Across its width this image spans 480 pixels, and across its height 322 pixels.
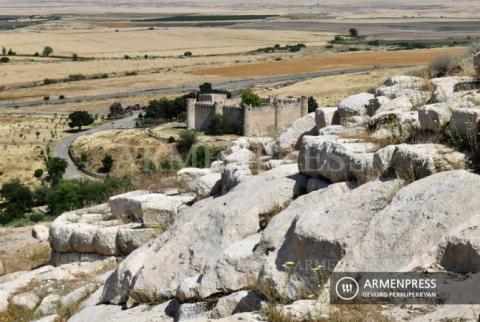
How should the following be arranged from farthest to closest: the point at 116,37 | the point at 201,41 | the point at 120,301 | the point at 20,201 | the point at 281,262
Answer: the point at 116,37, the point at 201,41, the point at 20,201, the point at 120,301, the point at 281,262

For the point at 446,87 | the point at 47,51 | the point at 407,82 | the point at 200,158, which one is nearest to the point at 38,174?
the point at 200,158

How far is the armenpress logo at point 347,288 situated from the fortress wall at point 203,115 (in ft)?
140

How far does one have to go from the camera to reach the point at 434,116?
9.16m

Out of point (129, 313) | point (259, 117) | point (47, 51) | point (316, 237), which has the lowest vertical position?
point (47, 51)

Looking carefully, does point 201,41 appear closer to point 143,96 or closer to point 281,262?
point 143,96

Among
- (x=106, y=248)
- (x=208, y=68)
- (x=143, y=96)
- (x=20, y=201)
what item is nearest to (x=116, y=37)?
(x=208, y=68)

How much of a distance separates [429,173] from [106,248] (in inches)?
228

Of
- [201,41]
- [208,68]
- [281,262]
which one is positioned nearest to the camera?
[281,262]

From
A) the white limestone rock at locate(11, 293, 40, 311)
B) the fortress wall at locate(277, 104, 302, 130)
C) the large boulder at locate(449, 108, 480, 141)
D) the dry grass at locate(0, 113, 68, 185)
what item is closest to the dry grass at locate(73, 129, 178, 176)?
the dry grass at locate(0, 113, 68, 185)

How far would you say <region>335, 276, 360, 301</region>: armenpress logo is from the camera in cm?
698

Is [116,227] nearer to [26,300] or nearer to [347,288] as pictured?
[26,300]

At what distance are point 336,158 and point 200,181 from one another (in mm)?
3288

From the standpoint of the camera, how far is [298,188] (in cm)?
973

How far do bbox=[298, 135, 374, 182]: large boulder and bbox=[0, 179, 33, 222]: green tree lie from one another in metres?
20.1
